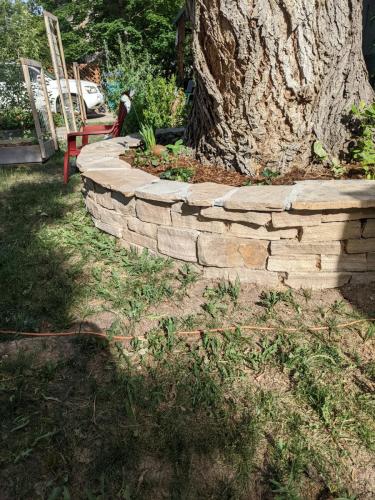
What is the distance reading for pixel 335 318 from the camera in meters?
2.23

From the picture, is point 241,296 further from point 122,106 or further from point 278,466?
point 122,106

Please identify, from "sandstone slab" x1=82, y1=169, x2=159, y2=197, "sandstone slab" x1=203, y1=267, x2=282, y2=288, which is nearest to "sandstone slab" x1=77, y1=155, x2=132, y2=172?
"sandstone slab" x1=82, y1=169, x2=159, y2=197

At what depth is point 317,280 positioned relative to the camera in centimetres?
244

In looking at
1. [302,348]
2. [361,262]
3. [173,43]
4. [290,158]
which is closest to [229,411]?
[302,348]

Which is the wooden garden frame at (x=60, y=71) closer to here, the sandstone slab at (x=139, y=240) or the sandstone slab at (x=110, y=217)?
the sandstone slab at (x=110, y=217)

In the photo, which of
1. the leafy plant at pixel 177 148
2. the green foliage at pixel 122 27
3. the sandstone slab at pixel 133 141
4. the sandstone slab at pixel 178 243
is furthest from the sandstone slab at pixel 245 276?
the green foliage at pixel 122 27

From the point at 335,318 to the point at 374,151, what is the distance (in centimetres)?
132

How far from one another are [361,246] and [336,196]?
386mm

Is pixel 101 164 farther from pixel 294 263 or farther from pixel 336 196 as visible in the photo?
pixel 336 196

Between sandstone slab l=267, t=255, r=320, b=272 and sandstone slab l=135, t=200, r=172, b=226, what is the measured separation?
0.78 m

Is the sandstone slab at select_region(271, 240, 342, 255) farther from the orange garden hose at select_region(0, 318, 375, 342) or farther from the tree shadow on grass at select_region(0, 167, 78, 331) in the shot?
the tree shadow on grass at select_region(0, 167, 78, 331)

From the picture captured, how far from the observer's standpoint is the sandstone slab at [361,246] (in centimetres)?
229

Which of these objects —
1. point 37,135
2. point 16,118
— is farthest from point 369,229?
point 16,118

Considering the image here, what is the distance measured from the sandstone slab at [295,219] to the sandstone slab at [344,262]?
0.28m
